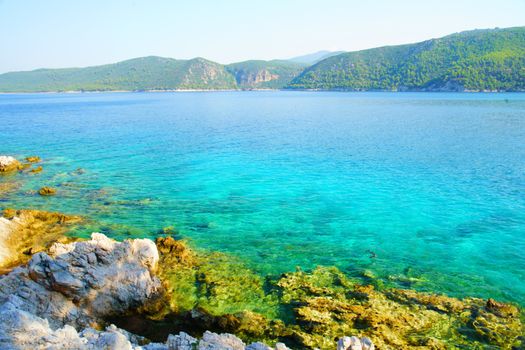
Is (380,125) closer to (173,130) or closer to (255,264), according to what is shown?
(173,130)

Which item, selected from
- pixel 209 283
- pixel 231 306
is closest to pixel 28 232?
pixel 209 283

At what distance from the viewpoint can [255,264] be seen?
2033cm

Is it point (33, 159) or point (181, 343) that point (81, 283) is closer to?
point (181, 343)

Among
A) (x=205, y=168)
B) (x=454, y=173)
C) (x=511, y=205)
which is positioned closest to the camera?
(x=511, y=205)

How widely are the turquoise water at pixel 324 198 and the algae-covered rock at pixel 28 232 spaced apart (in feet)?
5.92

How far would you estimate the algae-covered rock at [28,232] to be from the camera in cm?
1989

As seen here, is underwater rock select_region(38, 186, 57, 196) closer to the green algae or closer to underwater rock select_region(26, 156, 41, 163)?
underwater rock select_region(26, 156, 41, 163)

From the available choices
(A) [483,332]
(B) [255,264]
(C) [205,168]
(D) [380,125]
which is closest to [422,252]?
(A) [483,332]

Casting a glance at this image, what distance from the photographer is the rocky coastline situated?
14.0 meters

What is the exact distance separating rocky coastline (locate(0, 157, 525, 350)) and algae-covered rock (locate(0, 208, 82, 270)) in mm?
526

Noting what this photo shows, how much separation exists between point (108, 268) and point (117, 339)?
24.1ft

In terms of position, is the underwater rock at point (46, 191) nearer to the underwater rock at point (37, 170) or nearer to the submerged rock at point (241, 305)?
the underwater rock at point (37, 170)

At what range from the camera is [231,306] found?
16.3 m

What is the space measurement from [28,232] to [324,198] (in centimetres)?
Answer: 2279
